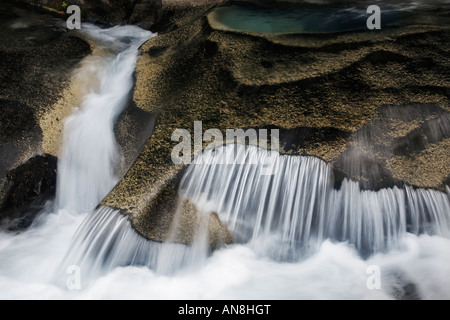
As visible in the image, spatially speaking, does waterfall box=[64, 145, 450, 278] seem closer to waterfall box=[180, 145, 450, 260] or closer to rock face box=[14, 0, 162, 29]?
waterfall box=[180, 145, 450, 260]

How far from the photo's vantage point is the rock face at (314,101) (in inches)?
143

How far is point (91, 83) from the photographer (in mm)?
5363

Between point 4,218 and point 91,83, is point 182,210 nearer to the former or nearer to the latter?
point 4,218

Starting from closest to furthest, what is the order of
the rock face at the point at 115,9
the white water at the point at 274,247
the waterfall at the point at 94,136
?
the white water at the point at 274,247 < the waterfall at the point at 94,136 < the rock face at the point at 115,9

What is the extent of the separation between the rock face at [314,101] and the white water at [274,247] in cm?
19

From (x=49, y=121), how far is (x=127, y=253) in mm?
2131

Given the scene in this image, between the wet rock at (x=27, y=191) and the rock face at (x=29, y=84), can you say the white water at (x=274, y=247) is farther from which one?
the rock face at (x=29, y=84)

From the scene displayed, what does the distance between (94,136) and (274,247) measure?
2.64 m

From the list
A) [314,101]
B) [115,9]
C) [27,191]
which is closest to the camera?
[314,101]

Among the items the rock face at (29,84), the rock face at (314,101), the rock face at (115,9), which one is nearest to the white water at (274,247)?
the rock face at (314,101)

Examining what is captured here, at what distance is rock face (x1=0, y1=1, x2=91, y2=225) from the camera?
14.6 feet

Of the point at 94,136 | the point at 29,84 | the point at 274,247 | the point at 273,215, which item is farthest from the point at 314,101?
the point at 29,84

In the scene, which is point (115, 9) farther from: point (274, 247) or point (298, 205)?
point (274, 247)

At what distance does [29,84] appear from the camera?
16.2ft
